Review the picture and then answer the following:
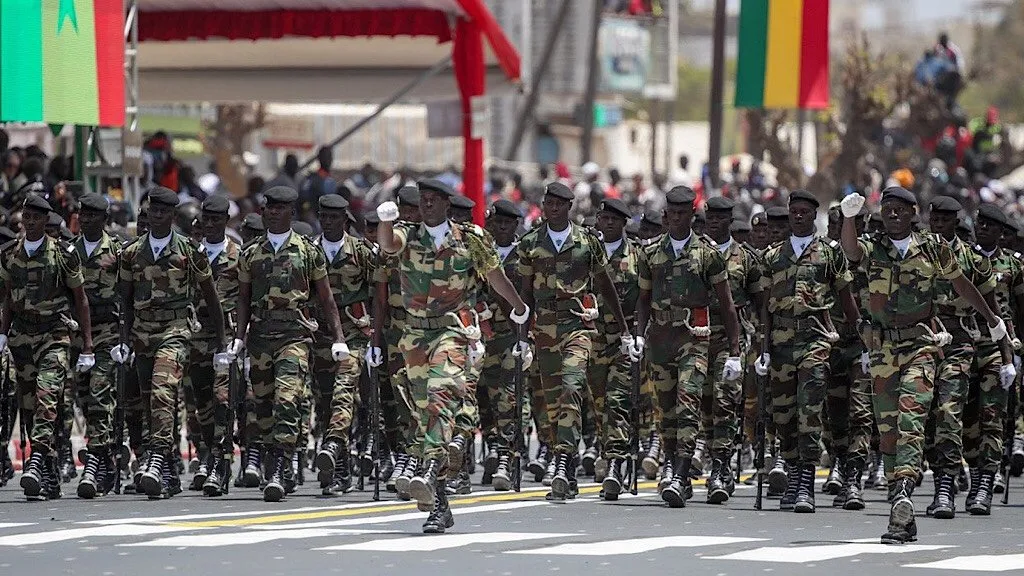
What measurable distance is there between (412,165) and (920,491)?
146ft

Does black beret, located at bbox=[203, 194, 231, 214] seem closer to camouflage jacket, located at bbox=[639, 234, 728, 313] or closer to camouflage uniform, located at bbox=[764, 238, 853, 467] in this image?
camouflage jacket, located at bbox=[639, 234, 728, 313]

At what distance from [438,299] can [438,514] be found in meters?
1.33

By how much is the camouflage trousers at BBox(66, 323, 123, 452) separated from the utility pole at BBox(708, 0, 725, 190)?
61.0 feet

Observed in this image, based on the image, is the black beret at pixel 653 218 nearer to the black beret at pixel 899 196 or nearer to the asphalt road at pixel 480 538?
the asphalt road at pixel 480 538

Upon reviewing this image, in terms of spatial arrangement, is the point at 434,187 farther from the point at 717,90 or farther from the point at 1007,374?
the point at 717,90

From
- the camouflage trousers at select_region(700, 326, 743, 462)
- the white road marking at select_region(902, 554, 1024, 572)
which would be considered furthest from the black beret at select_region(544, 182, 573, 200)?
the white road marking at select_region(902, 554, 1024, 572)

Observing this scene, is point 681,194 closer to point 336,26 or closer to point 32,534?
point 32,534

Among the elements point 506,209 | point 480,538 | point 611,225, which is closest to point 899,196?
point 480,538

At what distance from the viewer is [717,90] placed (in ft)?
111

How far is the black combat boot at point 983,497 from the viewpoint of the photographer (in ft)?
52.0

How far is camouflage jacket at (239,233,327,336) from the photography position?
624 inches

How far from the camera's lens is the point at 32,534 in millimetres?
13297

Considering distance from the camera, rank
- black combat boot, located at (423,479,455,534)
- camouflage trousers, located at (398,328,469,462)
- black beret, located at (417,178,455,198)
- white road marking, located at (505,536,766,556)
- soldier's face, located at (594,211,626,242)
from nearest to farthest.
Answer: white road marking, located at (505,536,766,556)
black combat boot, located at (423,479,455,534)
camouflage trousers, located at (398,328,469,462)
black beret, located at (417,178,455,198)
soldier's face, located at (594,211,626,242)

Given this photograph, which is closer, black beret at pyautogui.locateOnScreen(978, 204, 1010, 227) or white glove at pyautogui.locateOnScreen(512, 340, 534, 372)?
white glove at pyautogui.locateOnScreen(512, 340, 534, 372)
